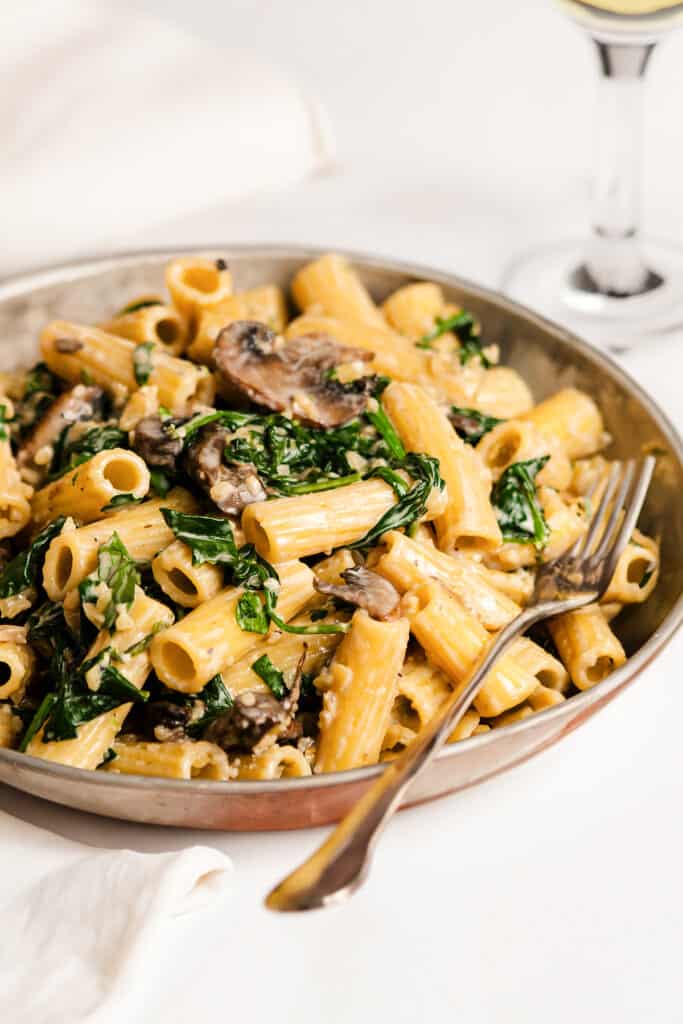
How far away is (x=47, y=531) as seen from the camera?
243 centimetres

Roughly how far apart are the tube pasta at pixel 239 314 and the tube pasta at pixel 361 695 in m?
0.86

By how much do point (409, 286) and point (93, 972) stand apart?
1.90 meters

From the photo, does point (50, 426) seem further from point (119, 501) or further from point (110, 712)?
point (110, 712)

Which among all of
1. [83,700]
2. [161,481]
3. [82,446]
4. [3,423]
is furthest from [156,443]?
[83,700]

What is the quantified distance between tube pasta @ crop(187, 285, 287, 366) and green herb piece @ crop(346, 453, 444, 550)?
1.81 ft

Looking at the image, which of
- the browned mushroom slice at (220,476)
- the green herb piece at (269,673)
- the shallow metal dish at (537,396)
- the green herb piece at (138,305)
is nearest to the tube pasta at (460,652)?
the shallow metal dish at (537,396)

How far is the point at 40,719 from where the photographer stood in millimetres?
2240

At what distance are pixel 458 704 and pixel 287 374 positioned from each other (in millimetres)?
884

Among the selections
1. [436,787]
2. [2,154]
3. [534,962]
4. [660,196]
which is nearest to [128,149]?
[2,154]

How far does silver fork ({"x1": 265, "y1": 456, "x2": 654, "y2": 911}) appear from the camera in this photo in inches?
70.3

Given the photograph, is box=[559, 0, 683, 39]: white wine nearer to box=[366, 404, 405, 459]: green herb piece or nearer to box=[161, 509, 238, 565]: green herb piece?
box=[366, 404, 405, 459]: green herb piece

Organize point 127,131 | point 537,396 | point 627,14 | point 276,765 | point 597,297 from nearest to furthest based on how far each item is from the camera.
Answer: point 276,765 < point 537,396 < point 627,14 < point 597,297 < point 127,131

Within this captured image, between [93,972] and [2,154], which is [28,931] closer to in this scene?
[93,972]

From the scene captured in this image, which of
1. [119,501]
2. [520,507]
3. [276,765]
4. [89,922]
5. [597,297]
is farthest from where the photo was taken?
[597,297]
